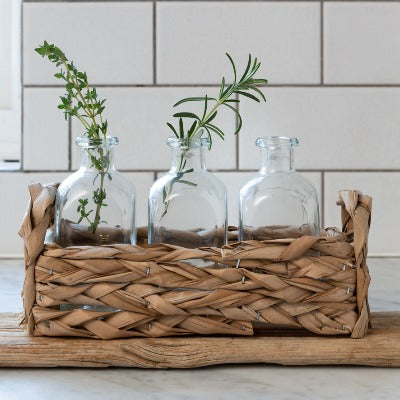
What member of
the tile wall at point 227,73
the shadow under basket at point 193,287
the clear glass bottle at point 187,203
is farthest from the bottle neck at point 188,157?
the tile wall at point 227,73

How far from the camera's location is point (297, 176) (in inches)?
28.5

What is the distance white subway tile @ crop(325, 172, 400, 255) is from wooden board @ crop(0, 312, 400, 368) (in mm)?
610

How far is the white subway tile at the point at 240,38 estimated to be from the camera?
1.22 m

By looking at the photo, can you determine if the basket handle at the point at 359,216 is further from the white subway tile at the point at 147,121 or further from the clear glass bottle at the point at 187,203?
the white subway tile at the point at 147,121

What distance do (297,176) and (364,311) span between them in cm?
15

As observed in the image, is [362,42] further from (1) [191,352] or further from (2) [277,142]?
(1) [191,352]

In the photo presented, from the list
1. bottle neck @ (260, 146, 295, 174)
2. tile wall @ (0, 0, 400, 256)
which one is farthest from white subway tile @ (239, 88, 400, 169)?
bottle neck @ (260, 146, 295, 174)

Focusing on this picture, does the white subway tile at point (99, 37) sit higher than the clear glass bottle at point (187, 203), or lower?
higher

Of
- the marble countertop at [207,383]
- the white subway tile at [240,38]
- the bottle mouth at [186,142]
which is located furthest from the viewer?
the white subway tile at [240,38]

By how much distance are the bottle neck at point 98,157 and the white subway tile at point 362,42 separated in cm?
60

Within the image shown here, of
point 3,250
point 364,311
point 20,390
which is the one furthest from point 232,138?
point 20,390

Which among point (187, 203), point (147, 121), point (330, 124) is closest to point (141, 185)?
point (147, 121)

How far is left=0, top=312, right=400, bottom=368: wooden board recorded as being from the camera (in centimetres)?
61

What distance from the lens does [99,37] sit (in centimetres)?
122
